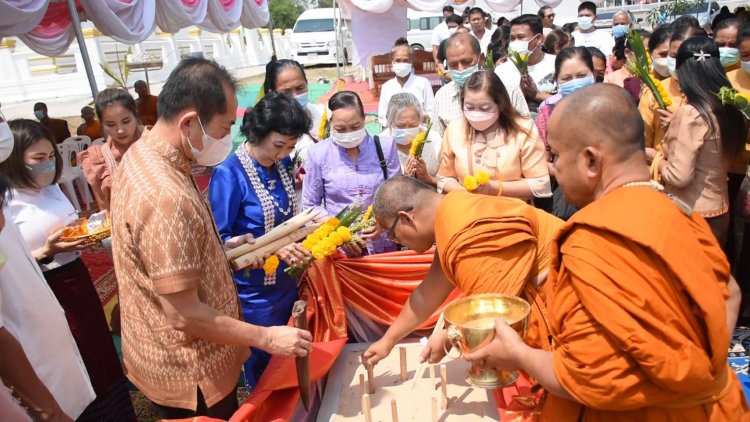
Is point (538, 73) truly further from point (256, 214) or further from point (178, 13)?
point (178, 13)

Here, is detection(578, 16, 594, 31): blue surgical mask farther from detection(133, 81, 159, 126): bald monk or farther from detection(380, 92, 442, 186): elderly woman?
detection(133, 81, 159, 126): bald monk

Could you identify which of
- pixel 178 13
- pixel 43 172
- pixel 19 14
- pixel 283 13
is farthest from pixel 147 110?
pixel 283 13

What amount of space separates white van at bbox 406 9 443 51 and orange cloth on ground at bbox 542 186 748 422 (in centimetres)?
1848

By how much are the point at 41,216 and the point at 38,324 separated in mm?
821

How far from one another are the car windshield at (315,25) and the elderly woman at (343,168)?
20.1 metres

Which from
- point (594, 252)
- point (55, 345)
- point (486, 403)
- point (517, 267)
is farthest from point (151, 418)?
point (594, 252)

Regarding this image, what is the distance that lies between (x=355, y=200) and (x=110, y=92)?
79.5 inches

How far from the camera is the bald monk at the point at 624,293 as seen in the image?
1.22 metres

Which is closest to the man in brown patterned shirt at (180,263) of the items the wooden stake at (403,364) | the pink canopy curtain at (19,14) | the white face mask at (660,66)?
the wooden stake at (403,364)

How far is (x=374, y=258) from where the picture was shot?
2.95 m

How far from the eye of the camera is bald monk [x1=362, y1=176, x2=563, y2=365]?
188 centimetres

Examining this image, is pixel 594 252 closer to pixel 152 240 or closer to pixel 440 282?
pixel 440 282

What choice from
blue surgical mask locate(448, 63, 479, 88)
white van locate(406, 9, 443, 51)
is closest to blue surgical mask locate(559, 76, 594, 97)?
blue surgical mask locate(448, 63, 479, 88)

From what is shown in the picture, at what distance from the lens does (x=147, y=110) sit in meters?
8.53
